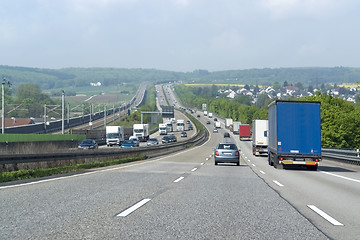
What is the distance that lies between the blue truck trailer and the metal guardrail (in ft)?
16.8

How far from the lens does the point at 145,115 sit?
15312cm

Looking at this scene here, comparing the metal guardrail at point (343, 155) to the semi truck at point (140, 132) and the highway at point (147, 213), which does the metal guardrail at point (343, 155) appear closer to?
the highway at point (147, 213)

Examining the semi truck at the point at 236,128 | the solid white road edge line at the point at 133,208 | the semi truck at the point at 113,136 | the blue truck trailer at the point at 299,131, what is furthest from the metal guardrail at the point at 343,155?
the semi truck at the point at 236,128

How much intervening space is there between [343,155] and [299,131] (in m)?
9.44

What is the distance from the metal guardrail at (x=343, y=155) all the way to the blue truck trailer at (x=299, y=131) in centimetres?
513

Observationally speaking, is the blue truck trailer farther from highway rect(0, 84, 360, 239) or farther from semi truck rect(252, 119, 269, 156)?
semi truck rect(252, 119, 269, 156)

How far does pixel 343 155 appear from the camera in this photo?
32500mm

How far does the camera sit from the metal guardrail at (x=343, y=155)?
95.7ft

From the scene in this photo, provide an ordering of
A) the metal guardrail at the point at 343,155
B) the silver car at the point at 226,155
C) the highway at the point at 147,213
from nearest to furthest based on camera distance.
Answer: the highway at the point at 147,213 → the silver car at the point at 226,155 → the metal guardrail at the point at 343,155

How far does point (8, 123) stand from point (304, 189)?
104667mm

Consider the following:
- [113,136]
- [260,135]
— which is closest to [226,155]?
[260,135]

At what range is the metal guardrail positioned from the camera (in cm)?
2917

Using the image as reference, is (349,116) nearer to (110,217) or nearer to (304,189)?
(304,189)

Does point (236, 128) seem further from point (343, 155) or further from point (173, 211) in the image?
point (173, 211)
